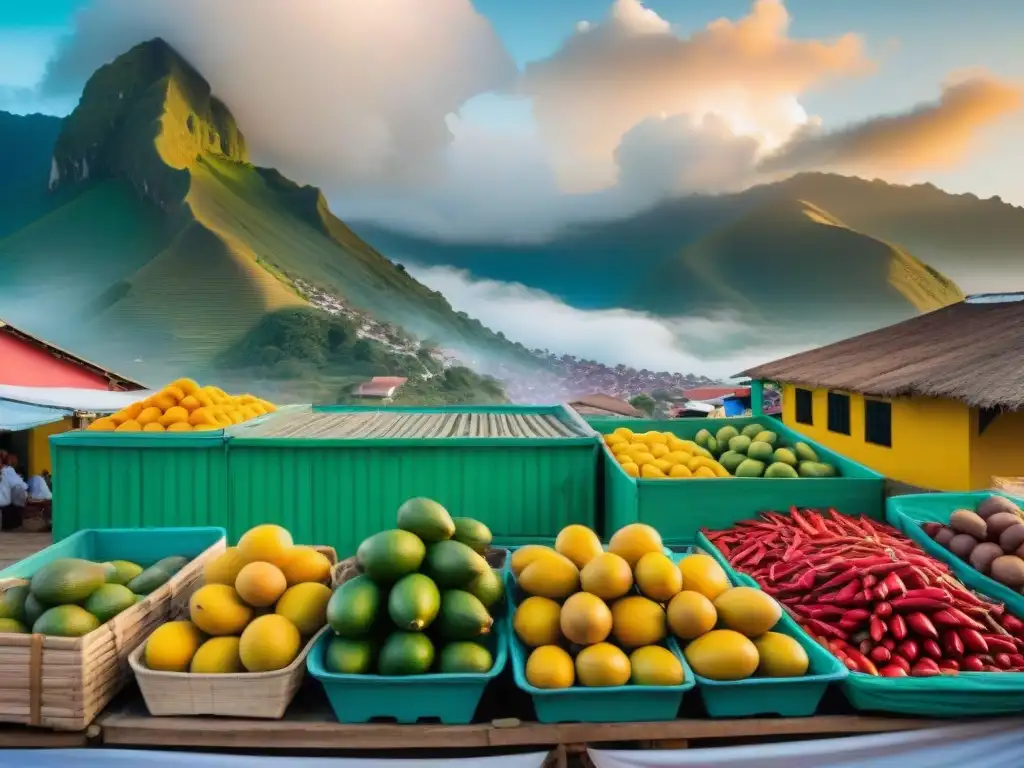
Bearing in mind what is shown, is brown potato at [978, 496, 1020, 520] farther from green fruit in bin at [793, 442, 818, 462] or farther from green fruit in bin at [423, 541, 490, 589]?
green fruit in bin at [423, 541, 490, 589]

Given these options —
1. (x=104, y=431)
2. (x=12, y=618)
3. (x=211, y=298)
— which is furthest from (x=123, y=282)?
(x=12, y=618)

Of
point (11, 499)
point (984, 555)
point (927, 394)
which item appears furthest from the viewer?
point (11, 499)

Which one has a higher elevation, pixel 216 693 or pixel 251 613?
pixel 251 613

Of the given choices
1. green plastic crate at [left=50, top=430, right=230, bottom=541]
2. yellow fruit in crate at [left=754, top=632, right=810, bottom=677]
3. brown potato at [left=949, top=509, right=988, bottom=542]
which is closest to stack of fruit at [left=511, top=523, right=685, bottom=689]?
yellow fruit in crate at [left=754, top=632, right=810, bottom=677]

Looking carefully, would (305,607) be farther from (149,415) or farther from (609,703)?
(149,415)

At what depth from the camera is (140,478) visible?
4.80 meters

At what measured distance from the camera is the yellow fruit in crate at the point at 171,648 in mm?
2113

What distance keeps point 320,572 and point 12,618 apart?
3.29 ft

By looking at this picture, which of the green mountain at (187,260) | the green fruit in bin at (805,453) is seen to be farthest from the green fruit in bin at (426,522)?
the green mountain at (187,260)

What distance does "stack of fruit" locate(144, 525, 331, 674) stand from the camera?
2.12 metres

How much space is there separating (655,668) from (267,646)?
3.97ft

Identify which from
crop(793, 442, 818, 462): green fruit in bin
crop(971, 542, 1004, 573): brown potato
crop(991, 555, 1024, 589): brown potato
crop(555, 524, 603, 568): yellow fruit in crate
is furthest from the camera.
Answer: crop(793, 442, 818, 462): green fruit in bin

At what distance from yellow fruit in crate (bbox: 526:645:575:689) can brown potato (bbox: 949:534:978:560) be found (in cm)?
236

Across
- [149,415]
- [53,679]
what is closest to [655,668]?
[53,679]
